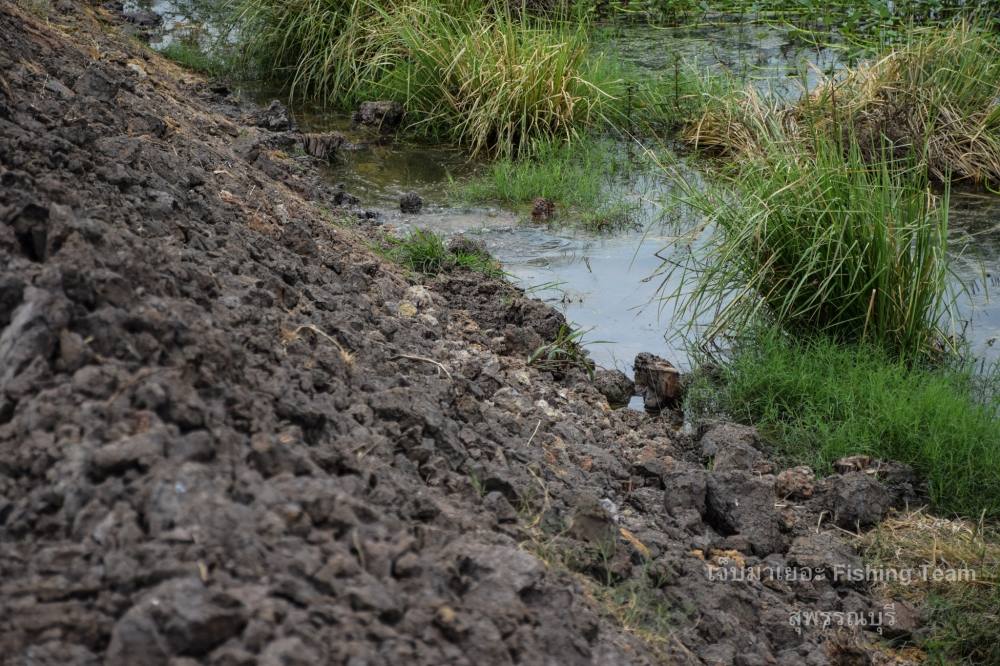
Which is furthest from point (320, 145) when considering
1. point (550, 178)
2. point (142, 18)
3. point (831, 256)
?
point (142, 18)

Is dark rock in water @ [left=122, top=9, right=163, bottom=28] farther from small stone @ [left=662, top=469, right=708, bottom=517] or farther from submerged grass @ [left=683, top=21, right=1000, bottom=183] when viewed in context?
small stone @ [left=662, top=469, right=708, bottom=517]

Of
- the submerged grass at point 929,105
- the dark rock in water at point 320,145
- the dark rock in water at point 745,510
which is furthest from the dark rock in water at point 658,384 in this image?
the dark rock in water at point 320,145

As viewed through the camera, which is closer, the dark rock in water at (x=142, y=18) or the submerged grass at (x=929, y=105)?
the submerged grass at (x=929, y=105)

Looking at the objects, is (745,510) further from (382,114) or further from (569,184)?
(382,114)

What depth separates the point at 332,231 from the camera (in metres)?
4.77

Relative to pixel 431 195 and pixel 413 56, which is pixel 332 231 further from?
pixel 413 56

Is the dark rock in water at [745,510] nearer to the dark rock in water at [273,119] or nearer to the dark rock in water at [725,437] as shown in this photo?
the dark rock in water at [725,437]

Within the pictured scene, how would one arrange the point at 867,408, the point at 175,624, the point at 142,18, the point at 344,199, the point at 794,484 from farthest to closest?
the point at 142,18, the point at 344,199, the point at 867,408, the point at 794,484, the point at 175,624

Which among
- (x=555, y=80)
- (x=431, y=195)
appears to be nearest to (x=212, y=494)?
(x=431, y=195)

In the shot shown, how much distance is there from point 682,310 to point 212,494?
10.8ft

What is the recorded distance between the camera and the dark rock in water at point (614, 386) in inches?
169

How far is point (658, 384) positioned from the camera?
4.37 meters

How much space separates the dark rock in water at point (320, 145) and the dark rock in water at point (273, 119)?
13.6 inches

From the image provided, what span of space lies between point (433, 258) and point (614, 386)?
1321mm
